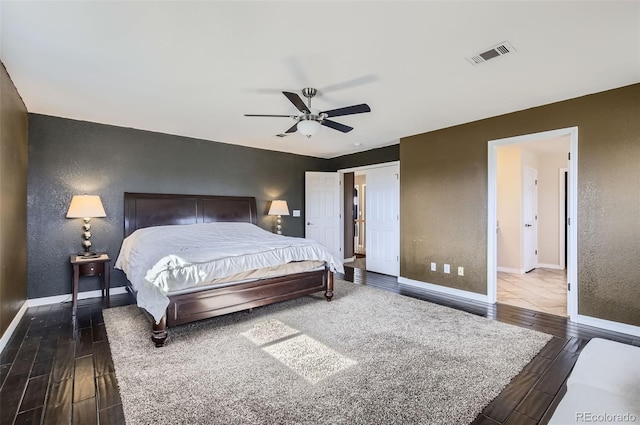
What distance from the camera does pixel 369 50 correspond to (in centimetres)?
235

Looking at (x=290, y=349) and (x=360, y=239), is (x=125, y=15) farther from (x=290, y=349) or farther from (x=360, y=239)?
(x=360, y=239)

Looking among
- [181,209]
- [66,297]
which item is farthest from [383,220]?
[66,297]

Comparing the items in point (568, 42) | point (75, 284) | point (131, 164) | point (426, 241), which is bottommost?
point (75, 284)

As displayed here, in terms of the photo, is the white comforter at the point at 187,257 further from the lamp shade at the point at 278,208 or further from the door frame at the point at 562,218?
the door frame at the point at 562,218

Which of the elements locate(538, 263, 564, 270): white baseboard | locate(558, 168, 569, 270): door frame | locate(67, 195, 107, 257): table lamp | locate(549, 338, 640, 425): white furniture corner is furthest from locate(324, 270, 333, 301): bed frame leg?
locate(558, 168, 569, 270): door frame

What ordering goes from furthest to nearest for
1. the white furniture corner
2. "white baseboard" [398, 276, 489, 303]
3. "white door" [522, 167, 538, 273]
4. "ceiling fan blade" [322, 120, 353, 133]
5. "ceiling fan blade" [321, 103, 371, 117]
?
"white door" [522, 167, 538, 273]
"white baseboard" [398, 276, 489, 303]
"ceiling fan blade" [322, 120, 353, 133]
"ceiling fan blade" [321, 103, 371, 117]
the white furniture corner

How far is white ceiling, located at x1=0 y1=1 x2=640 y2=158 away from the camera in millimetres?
1906

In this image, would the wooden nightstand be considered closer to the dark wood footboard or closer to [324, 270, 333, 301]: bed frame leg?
the dark wood footboard

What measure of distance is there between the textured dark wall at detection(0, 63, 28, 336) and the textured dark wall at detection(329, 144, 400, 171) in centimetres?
514

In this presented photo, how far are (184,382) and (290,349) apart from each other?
0.86m

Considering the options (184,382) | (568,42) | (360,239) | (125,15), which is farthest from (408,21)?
(360,239)

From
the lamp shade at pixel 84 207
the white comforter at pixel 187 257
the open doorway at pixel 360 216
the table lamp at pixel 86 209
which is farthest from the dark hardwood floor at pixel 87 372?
the open doorway at pixel 360 216

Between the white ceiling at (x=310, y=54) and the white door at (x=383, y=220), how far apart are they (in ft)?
6.59

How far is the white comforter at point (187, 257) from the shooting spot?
8.91 ft
